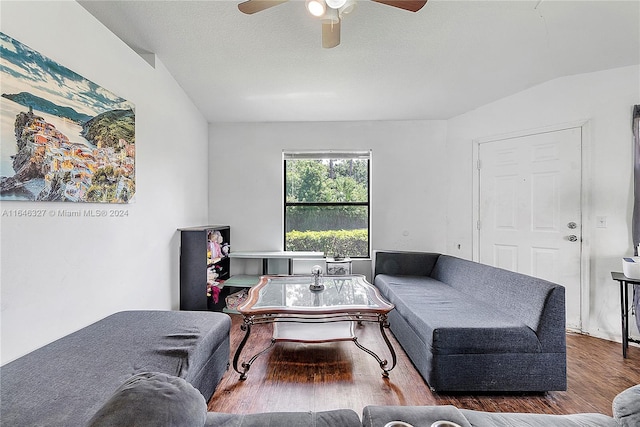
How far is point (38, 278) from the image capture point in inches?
61.4

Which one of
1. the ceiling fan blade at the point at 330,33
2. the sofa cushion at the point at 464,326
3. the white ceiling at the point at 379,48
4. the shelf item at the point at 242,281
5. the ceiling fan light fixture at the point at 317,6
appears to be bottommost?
the shelf item at the point at 242,281

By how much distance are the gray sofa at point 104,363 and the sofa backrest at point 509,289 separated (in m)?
2.14

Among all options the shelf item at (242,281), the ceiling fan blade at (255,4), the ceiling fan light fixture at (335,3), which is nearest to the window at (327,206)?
the shelf item at (242,281)

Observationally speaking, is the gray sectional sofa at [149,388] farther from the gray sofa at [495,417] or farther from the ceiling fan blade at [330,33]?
the ceiling fan blade at [330,33]

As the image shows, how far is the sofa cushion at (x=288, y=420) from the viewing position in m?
0.85

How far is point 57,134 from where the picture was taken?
65.7 inches

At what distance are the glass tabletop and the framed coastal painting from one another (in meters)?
1.33

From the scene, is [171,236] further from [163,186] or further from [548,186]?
[548,186]

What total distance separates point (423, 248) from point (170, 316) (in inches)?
128

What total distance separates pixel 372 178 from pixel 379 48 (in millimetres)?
1796

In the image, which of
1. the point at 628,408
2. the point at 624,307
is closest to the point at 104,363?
the point at 628,408

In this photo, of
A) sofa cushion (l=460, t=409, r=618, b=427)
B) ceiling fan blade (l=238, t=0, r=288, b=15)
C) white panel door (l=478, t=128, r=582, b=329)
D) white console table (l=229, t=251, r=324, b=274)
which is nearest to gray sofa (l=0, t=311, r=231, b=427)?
sofa cushion (l=460, t=409, r=618, b=427)

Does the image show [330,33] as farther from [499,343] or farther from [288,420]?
[499,343]

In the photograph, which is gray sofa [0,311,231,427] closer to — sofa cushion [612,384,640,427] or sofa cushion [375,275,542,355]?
sofa cushion [375,275,542,355]
